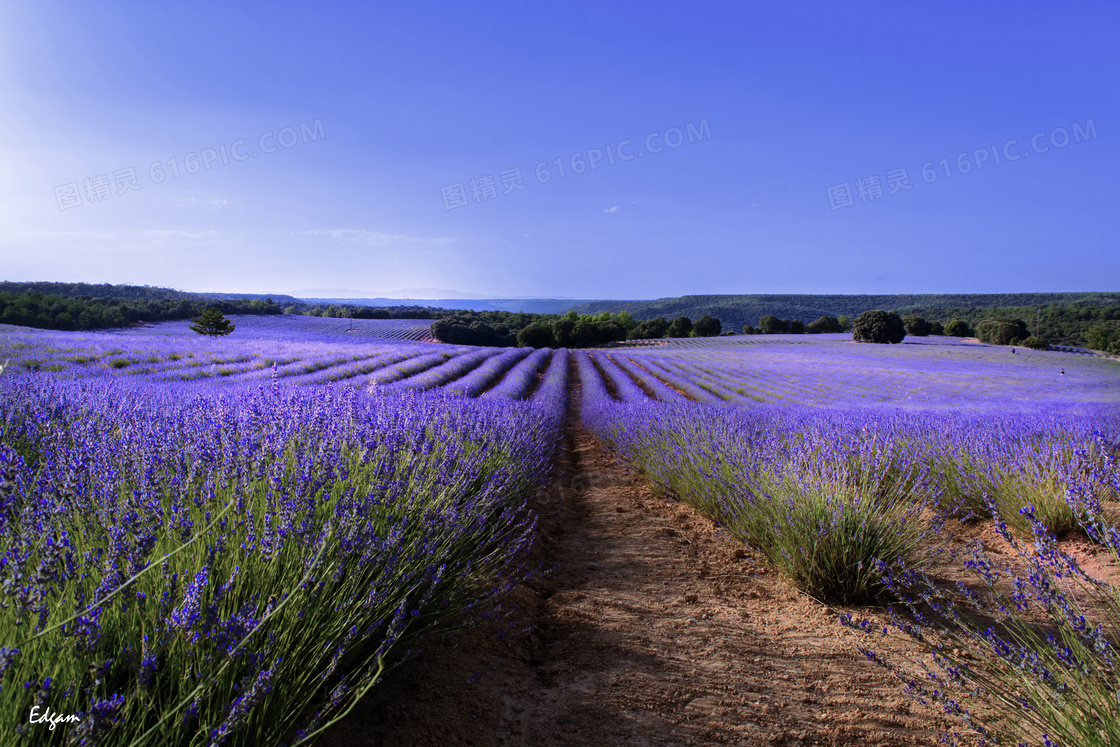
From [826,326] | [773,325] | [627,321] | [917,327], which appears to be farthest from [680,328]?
[917,327]

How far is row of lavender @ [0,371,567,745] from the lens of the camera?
104 cm

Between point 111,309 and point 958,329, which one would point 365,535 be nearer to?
point 111,309

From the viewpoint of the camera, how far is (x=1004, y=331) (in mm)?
30922

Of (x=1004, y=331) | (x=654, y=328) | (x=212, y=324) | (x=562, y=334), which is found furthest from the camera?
(x=654, y=328)

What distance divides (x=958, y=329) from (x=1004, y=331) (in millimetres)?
17284

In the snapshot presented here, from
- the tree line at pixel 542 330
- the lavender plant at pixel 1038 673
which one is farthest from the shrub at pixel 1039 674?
the tree line at pixel 542 330

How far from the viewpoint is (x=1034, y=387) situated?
11695 millimetres

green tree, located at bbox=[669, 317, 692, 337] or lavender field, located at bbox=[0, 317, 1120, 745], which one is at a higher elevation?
green tree, located at bbox=[669, 317, 692, 337]

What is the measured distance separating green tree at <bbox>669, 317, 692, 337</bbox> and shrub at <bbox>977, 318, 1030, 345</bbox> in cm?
3188

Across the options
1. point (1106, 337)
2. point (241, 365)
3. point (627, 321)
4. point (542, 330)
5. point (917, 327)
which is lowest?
point (241, 365)

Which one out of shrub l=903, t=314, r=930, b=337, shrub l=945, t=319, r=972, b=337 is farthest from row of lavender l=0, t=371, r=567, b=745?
shrub l=945, t=319, r=972, b=337

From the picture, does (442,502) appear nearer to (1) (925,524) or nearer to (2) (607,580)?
(2) (607,580)

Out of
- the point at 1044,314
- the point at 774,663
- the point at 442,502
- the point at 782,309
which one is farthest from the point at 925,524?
the point at 782,309

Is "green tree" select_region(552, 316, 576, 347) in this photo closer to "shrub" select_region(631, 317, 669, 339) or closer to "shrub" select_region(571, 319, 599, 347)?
"shrub" select_region(571, 319, 599, 347)
